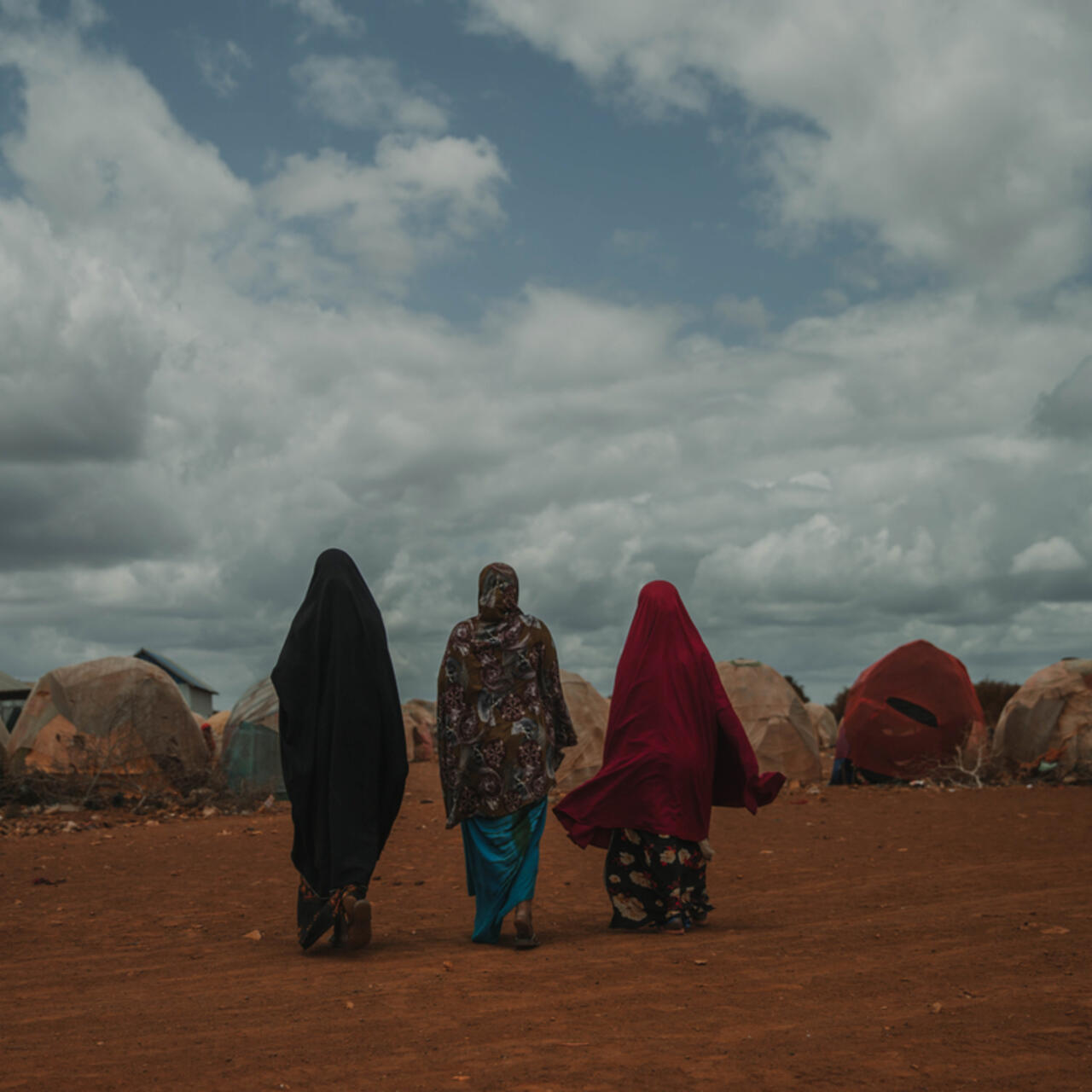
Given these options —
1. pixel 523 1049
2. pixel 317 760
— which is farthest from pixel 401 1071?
pixel 317 760

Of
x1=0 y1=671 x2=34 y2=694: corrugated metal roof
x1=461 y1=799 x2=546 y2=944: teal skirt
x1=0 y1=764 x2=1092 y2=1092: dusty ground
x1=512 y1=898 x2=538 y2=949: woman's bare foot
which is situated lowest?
x1=0 y1=764 x2=1092 y2=1092: dusty ground

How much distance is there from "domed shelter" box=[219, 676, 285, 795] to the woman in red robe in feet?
32.8

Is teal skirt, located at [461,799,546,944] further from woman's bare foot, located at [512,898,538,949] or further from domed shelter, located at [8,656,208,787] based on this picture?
domed shelter, located at [8,656,208,787]

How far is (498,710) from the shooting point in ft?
21.5

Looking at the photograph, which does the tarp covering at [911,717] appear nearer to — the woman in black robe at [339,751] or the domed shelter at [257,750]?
the domed shelter at [257,750]

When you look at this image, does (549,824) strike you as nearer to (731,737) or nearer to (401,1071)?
(731,737)

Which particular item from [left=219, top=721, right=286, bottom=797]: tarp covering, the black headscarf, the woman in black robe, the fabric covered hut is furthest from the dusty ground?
the fabric covered hut

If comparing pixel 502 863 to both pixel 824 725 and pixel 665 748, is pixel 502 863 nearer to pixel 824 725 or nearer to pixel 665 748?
pixel 665 748

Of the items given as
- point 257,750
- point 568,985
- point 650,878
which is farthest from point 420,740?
point 568,985

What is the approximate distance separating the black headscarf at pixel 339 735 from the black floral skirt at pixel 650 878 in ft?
4.49

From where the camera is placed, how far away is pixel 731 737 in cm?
695

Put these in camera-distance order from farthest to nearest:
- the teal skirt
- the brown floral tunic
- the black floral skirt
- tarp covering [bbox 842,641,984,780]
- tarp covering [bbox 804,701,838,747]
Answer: tarp covering [bbox 804,701,838,747]
tarp covering [bbox 842,641,984,780]
the black floral skirt
the brown floral tunic
the teal skirt

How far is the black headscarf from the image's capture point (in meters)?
6.14

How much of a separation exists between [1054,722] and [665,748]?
1237 cm
